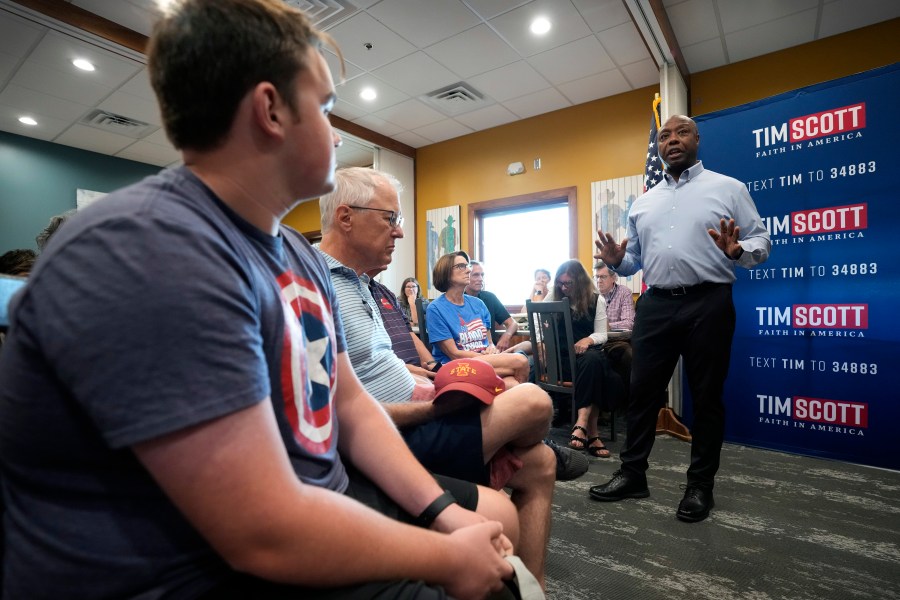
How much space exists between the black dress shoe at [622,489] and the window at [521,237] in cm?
354

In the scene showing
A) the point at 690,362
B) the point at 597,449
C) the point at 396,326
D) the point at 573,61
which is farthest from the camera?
the point at 573,61

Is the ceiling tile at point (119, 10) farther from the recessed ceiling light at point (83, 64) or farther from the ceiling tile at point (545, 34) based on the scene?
the ceiling tile at point (545, 34)

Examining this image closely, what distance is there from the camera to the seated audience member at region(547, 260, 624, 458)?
10.1 feet

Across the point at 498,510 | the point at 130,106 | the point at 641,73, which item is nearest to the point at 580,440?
the point at 498,510

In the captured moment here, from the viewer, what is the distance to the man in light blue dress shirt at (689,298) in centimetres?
204

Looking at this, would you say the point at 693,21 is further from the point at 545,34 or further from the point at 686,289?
the point at 686,289

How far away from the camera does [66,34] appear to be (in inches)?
147

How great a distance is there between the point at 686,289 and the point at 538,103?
13.0 ft

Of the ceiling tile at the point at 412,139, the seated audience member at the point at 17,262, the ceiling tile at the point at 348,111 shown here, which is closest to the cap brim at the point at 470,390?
the seated audience member at the point at 17,262

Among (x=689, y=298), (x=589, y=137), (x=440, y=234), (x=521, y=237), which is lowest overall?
(x=689, y=298)

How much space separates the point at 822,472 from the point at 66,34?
20.0 ft

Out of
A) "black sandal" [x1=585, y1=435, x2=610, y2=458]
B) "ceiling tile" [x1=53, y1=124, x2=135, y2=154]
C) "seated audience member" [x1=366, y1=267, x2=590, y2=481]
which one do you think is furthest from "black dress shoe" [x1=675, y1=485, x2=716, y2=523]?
"ceiling tile" [x1=53, y1=124, x2=135, y2=154]

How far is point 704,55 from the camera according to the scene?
4.38 meters

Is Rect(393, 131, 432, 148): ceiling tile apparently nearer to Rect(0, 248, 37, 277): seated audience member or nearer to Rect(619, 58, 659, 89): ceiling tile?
Rect(619, 58, 659, 89): ceiling tile
